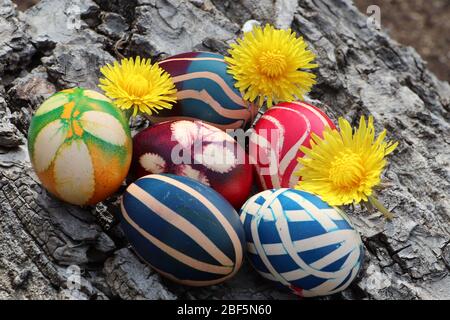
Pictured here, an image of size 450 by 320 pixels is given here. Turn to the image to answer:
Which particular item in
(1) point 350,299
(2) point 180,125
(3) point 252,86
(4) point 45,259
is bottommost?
(4) point 45,259

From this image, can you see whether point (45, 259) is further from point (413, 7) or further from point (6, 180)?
point (413, 7)

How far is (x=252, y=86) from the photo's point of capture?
3.00 m

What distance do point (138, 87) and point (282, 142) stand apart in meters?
0.60

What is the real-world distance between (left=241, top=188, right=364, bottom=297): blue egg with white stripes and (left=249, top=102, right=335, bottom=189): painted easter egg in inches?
8.5

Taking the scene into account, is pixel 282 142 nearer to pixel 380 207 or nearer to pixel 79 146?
pixel 380 207

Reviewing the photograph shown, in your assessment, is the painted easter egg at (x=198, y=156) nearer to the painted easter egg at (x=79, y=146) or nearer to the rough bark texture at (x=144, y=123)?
the painted easter egg at (x=79, y=146)

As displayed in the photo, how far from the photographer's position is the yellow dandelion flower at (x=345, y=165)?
2666 mm

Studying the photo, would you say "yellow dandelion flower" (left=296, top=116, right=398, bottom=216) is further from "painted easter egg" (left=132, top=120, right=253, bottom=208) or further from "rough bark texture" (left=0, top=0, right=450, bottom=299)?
"rough bark texture" (left=0, top=0, right=450, bottom=299)

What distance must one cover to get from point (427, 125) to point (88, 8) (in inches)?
71.2

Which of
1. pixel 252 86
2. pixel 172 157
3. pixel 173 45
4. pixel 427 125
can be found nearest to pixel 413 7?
pixel 427 125

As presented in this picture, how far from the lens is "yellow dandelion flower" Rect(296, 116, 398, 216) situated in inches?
105

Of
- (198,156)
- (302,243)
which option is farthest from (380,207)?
(198,156)

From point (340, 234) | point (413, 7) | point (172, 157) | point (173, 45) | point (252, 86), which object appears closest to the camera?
point (340, 234)

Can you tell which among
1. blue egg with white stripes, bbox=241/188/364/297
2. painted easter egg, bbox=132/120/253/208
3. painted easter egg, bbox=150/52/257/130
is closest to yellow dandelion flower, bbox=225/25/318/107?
painted easter egg, bbox=150/52/257/130
